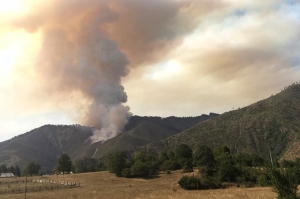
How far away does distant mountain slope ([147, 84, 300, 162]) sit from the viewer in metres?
144

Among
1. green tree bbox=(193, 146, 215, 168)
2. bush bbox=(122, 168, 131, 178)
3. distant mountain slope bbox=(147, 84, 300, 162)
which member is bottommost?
bush bbox=(122, 168, 131, 178)

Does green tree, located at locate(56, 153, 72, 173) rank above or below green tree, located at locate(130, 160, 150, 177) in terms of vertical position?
above

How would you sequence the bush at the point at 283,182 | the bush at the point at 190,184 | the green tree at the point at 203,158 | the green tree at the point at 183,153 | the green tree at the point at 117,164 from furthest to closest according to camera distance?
the green tree at the point at 183,153
the green tree at the point at 117,164
the green tree at the point at 203,158
the bush at the point at 190,184
the bush at the point at 283,182

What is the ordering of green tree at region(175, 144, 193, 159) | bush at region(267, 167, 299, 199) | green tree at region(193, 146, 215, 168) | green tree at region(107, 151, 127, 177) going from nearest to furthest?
bush at region(267, 167, 299, 199) → green tree at region(193, 146, 215, 168) → green tree at region(107, 151, 127, 177) → green tree at region(175, 144, 193, 159)

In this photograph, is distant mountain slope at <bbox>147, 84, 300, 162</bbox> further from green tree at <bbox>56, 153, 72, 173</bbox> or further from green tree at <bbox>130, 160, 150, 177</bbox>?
green tree at <bbox>56, 153, 72, 173</bbox>

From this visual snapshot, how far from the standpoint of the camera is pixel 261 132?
16200cm

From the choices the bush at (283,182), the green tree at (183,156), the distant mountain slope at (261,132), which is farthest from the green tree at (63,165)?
the bush at (283,182)

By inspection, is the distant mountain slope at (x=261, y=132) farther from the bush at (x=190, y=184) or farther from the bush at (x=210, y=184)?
the bush at (x=190, y=184)

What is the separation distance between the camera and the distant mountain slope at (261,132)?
14450cm

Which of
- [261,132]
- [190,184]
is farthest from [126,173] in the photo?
[261,132]

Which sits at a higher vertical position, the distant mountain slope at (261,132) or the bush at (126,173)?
the distant mountain slope at (261,132)

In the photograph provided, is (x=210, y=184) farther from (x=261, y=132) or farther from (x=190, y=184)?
(x=261, y=132)

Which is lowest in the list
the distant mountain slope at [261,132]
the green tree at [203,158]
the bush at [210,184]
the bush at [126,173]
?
the bush at [210,184]

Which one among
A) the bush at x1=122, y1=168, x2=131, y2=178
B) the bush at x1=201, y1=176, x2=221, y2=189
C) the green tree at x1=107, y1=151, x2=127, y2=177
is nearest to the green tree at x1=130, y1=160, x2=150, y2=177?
the bush at x1=122, y1=168, x2=131, y2=178
